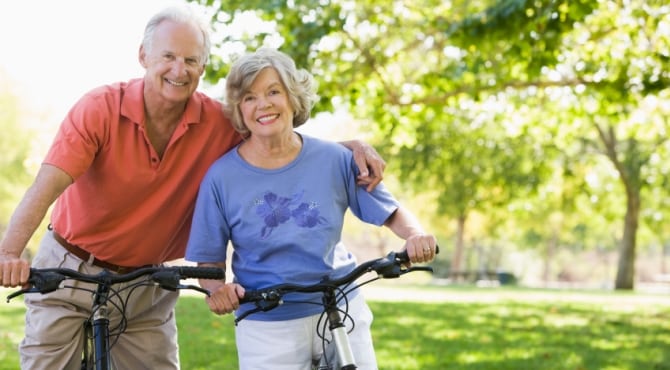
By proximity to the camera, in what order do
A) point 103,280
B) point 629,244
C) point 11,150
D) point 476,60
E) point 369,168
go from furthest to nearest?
1. point 11,150
2. point 629,244
3. point 476,60
4. point 369,168
5. point 103,280

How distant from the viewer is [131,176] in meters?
3.90

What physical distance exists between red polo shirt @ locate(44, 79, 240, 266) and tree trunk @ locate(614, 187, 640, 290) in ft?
81.5

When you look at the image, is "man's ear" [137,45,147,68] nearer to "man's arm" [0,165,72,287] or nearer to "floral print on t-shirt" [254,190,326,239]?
"man's arm" [0,165,72,287]

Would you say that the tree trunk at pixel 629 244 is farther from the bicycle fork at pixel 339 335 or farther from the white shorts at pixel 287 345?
the bicycle fork at pixel 339 335

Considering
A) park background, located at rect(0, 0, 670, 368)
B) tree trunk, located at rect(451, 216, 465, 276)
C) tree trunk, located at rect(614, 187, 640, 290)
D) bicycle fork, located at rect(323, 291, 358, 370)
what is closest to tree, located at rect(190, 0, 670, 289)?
park background, located at rect(0, 0, 670, 368)

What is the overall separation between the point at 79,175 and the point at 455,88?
11918mm

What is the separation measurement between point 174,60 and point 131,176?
512 mm

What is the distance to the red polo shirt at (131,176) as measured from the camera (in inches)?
152

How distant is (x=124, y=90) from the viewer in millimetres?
3992

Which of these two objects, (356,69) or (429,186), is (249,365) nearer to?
A: (356,69)

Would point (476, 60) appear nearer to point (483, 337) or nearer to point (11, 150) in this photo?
point (483, 337)

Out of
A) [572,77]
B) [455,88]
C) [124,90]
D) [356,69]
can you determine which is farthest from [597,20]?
[124,90]

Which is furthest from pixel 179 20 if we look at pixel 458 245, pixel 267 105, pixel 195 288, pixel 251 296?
pixel 458 245

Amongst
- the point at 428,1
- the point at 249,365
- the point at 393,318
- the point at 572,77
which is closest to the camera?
the point at 249,365
